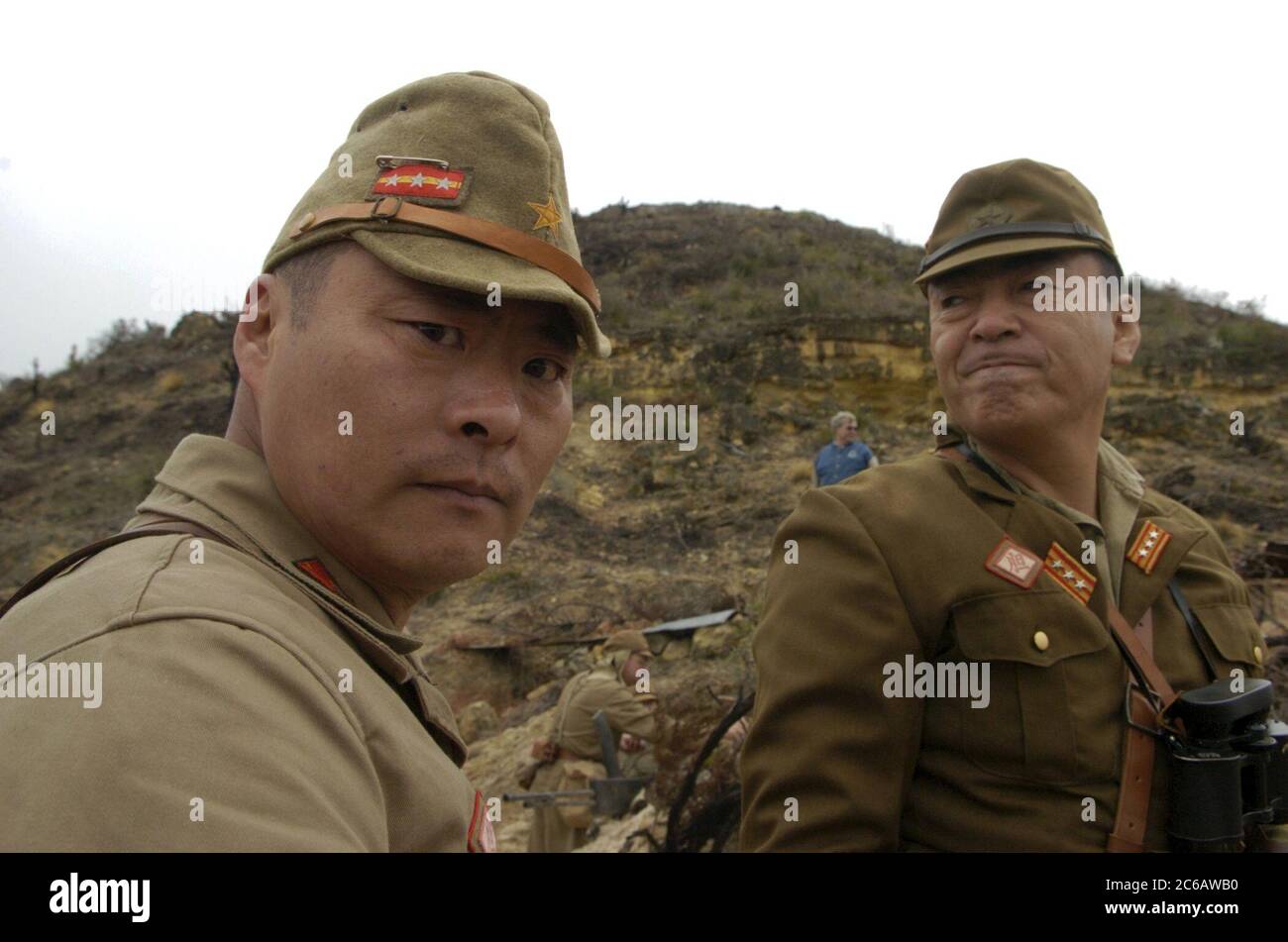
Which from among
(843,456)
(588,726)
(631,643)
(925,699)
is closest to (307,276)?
(925,699)

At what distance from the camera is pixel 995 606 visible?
6.48 ft

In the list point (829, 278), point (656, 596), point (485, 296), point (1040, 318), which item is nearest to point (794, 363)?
point (829, 278)

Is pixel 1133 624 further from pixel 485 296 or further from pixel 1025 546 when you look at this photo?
pixel 485 296

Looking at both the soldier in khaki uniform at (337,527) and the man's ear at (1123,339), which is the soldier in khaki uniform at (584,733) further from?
the soldier in khaki uniform at (337,527)

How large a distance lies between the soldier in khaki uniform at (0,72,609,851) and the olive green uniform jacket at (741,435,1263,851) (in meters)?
0.80

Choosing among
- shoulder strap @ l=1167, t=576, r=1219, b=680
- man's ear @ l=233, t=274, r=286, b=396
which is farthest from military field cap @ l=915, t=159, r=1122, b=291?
man's ear @ l=233, t=274, r=286, b=396

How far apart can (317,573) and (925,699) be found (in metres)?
1.34

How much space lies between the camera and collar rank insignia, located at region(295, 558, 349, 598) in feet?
3.87

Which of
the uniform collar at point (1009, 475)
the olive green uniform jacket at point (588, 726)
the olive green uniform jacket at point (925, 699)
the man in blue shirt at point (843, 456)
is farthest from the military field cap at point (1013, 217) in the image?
the man in blue shirt at point (843, 456)

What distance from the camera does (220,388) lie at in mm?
21906

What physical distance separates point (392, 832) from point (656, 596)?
9959 mm

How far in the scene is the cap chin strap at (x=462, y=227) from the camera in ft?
4.03

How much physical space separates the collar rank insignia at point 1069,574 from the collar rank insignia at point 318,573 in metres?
1.63

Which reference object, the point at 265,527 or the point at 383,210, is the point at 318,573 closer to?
the point at 265,527
